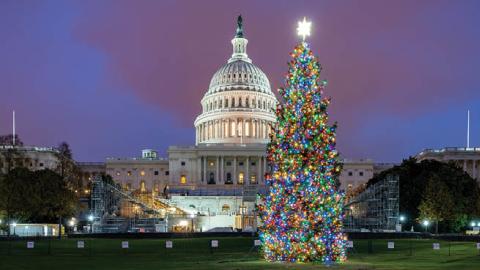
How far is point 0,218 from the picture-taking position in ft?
319

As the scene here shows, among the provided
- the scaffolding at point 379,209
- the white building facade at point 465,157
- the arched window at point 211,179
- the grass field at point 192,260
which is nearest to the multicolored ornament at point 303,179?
the grass field at point 192,260

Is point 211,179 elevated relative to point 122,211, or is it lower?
elevated

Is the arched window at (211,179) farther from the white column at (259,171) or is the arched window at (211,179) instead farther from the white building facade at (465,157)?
the white building facade at (465,157)

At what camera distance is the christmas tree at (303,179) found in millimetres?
39625

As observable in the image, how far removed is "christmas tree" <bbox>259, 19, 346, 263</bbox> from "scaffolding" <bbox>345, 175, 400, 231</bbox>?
2023 inches

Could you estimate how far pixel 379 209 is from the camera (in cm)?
10512

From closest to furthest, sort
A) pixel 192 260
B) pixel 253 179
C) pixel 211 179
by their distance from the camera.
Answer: pixel 192 260 → pixel 253 179 → pixel 211 179

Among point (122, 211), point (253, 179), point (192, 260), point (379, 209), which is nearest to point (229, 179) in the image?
point (253, 179)

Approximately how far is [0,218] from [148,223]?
65.3ft

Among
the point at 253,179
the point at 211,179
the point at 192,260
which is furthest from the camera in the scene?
the point at 211,179

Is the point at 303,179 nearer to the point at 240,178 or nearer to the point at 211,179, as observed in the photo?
the point at 240,178

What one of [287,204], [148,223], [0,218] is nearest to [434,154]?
[148,223]

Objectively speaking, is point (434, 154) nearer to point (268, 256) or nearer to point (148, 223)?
point (148, 223)

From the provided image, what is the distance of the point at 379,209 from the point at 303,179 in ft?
223
